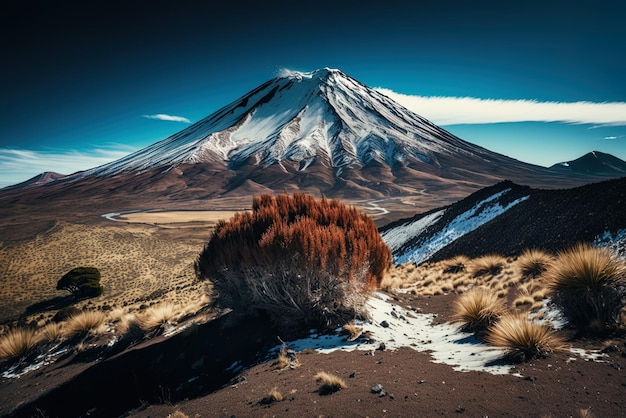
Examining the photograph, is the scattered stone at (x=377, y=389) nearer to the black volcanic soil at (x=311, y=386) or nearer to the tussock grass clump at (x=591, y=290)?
the black volcanic soil at (x=311, y=386)

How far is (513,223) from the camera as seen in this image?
17984mm

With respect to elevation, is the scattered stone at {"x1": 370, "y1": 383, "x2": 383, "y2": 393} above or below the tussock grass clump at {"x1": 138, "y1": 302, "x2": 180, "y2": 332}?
above

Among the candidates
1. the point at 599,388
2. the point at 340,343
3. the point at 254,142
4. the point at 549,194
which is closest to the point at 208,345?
the point at 340,343

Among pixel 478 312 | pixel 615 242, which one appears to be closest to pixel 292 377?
pixel 478 312

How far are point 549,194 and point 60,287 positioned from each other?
33.7 metres

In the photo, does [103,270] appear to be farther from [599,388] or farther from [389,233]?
[599,388]

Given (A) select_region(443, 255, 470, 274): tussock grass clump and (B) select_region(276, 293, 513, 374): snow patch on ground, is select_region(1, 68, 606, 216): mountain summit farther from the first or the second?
(B) select_region(276, 293, 513, 374): snow patch on ground

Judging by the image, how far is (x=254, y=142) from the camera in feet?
634

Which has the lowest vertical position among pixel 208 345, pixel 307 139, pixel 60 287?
pixel 60 287

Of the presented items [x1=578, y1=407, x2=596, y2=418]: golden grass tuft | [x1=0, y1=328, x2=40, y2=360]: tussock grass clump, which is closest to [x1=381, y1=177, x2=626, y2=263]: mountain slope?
[x1=578, y1=407, x2=596, y2=418]: golden grass tuft

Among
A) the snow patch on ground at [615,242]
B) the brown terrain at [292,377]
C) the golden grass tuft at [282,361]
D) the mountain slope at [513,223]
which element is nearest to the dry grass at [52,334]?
the brown terrain at [292,377]

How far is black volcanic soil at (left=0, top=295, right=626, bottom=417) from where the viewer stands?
371 cm

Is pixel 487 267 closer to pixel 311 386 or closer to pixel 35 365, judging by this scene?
pixel 311 386

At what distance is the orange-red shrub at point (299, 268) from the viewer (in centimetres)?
740
